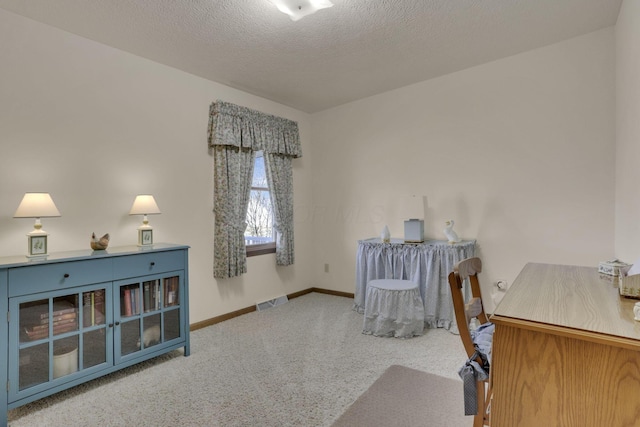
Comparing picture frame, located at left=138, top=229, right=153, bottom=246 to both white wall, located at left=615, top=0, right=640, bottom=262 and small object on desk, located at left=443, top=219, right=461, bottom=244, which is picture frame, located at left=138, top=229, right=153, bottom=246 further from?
white wall, located at left=615, top=0, right=640, bottom=262

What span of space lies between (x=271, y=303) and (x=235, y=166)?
5.51 feet

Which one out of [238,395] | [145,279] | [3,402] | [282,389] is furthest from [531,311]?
[3,402]

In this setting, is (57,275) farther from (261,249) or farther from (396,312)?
(396,312)

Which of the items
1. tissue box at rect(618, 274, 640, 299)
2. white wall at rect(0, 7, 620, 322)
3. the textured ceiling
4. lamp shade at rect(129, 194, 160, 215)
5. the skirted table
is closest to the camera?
tissue box at rect(618, 274, 640, 299)

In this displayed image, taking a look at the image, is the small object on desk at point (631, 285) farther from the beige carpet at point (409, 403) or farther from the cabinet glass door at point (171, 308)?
the cabinet glass door at point (171, 308)

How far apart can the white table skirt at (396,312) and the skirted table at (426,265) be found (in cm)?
24

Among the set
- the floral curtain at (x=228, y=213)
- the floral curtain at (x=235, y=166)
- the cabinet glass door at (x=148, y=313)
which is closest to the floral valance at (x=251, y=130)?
the floral curtain at (x=235, y=166)

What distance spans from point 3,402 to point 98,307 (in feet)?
2.04

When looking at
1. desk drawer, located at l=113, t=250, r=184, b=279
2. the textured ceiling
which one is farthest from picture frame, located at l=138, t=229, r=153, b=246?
the textured ceiling

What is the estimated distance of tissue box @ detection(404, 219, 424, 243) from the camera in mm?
3414

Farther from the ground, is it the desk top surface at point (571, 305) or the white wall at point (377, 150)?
the white wall at point (377, 150)

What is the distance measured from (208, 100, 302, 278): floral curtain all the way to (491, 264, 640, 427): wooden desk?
2.82 meters

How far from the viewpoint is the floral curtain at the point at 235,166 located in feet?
11.3

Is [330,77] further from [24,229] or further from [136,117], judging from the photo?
[24,229]
